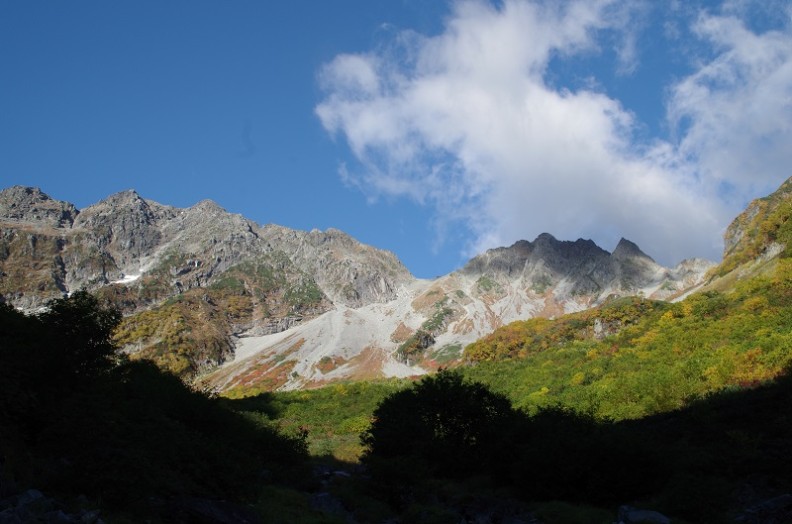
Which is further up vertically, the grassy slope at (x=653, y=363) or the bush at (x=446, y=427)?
the grassy slope at (x=653, y=363)

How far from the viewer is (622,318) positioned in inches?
4104

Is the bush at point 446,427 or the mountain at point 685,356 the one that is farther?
the mountain at point 685,356

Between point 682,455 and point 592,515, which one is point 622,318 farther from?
point 592,515

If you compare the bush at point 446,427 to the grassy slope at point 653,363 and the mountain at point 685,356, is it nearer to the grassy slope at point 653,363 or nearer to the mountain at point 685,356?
the mountain at point 685,356

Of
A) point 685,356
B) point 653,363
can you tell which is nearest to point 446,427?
point 653,363

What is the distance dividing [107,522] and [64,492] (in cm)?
351

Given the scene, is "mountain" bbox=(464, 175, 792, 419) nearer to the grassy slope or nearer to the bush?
the grassy slope

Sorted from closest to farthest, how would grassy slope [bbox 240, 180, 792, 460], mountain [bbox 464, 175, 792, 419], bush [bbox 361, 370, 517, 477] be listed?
bush [bbox 361, 370, 517, 477] < mountain [bbox 464, 175, 792, 419] < grassy slope [bbox 240, 180, 792, 460]

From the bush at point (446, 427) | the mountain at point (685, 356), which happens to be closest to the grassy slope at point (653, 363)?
the mountain at point (685, 356)

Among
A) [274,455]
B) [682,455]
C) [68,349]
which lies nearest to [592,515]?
[682,455]

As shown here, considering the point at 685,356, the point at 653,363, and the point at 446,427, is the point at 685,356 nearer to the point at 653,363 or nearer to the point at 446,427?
the point at 653,363

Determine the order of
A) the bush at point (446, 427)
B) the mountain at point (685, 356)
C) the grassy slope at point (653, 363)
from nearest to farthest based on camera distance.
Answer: the bush at point (446, 427)
the mountain at point (685, 356)
the grassy slope at point (653, 363)

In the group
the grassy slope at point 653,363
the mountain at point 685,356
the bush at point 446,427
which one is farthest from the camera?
the grassy slope at point 653,363

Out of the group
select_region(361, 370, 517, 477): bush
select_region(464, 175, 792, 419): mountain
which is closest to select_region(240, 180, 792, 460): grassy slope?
select_region(464, 175, 792, 419): mountain
